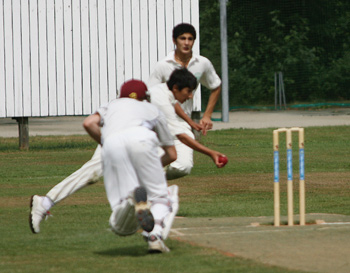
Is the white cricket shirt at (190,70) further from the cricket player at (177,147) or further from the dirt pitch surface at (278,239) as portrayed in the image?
the dirt pitch surface at (278,239)

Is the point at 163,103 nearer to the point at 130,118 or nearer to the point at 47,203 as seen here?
the point at 47,203

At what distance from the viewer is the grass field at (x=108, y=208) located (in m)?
7.14

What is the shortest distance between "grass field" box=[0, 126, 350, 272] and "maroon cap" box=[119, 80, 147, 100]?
51.8 inches

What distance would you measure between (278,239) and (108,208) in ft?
11.7

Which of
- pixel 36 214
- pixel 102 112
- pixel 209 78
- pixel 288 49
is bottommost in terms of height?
pixel 36 214

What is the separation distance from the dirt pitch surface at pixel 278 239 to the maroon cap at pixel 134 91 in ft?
4.58

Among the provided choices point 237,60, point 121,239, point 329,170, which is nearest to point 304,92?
point 237,60

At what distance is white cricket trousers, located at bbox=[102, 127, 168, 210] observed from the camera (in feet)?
23.3

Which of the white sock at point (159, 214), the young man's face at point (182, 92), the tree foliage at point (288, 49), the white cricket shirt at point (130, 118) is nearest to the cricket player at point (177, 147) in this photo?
the white sock at point (159, 214)

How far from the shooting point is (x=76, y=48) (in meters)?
21.5

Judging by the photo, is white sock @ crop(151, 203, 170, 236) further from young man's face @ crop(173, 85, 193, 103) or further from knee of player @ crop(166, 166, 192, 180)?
knee of player @ crop(166, 166, 192, 180)

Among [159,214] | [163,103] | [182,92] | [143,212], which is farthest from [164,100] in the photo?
[143,212]

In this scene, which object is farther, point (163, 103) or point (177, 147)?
point (177, 147)

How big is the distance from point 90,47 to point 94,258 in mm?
14572
